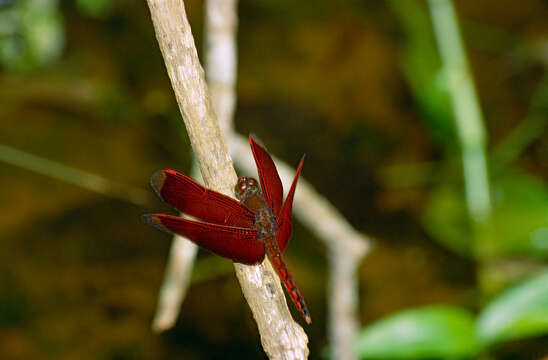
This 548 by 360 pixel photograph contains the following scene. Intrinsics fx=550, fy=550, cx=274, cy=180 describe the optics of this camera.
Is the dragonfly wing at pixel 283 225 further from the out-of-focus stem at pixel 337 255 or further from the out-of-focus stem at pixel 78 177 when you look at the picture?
the out-of-focus stem at pixel 78 177

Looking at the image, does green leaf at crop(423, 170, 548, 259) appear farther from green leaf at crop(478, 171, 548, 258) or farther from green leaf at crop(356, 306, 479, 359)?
green leaf at crop(356, 306, 479, 359)

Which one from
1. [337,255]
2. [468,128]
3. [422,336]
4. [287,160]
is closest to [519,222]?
[468,128]

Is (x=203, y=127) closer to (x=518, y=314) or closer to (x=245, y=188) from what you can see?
(x=245, y=188)

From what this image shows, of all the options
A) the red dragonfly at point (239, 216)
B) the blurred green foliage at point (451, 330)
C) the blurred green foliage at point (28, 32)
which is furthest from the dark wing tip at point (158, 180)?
the blurred green foliage at point (28, 32)

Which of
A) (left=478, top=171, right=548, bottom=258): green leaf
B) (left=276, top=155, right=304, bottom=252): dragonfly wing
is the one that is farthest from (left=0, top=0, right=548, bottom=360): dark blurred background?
(left=276, top=155, right=304, bottom=252): dragonfly wing

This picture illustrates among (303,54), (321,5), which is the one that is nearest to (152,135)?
(303,54)

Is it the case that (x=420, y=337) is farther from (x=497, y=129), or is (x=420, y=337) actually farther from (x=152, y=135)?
(x=152, y=135)
